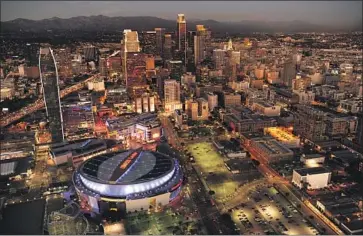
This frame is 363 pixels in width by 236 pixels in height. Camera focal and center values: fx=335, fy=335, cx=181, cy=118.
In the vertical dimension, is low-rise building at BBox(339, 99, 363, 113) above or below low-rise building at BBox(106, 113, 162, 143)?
above

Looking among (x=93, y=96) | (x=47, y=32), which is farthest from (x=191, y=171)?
(x=93, y=96)

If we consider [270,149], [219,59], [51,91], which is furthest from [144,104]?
[219,59]

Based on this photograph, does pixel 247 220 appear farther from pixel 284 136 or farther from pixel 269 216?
pixel 284 136

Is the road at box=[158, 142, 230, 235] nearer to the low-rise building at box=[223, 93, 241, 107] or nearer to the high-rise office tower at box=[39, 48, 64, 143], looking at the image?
the high-rise office tower at box=[39, 48, 64, 143]

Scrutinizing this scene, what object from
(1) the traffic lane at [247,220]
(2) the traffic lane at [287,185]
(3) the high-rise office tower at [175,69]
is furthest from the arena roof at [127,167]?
(3) the high-rise office tower at [175,69]

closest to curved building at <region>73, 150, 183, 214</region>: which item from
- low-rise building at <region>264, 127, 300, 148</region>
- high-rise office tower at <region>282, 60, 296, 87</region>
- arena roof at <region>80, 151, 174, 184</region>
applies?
arena roof at <region>80, 151, 174, 184</region>

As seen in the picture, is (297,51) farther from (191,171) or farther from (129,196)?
(129,196)
